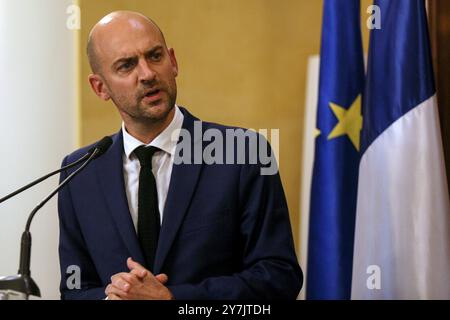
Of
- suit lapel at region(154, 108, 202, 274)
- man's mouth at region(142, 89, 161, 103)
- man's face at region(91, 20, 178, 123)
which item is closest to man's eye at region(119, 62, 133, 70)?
man's face at region(91, 20, 178, 123)

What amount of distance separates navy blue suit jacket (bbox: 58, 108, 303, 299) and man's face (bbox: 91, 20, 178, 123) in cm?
17

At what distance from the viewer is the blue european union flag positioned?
342cm

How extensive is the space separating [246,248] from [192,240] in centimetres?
16

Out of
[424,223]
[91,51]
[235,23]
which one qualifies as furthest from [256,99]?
[91,51]

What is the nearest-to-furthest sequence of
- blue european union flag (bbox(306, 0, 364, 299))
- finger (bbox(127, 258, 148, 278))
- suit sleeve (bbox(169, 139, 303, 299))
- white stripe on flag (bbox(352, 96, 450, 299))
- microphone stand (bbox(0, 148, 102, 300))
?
microphone stand (bbox(0, 148, 102, 300))
finger (bbox(127, 258, 148, 278))
suit sleeve (bbox(169, 139, 303, 299))
white stripe on flag (bbox(352, 96, 450, 299))
blue european union flag (bbox(306, 0, 364, 299))

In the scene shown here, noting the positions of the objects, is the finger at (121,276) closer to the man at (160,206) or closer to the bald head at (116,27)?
the man at (160,206)

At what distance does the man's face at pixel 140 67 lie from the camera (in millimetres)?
2375

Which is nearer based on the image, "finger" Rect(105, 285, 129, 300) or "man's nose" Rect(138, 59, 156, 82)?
"finger" Rect(105, 285, 129, 300)

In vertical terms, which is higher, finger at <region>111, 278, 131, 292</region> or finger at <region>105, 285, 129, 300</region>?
finger at <region>111, 278, 131, 292</region>

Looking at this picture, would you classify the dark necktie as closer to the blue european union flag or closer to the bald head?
the bald head

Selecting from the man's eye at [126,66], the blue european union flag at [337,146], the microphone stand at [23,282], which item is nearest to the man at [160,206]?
the man's eye at [126,66]

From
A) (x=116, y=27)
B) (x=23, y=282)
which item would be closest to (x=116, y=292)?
(x=23, y=282)

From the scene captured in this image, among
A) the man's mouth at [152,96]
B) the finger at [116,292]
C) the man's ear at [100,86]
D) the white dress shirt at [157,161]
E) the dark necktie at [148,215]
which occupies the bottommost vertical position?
the finger at [116,292]
